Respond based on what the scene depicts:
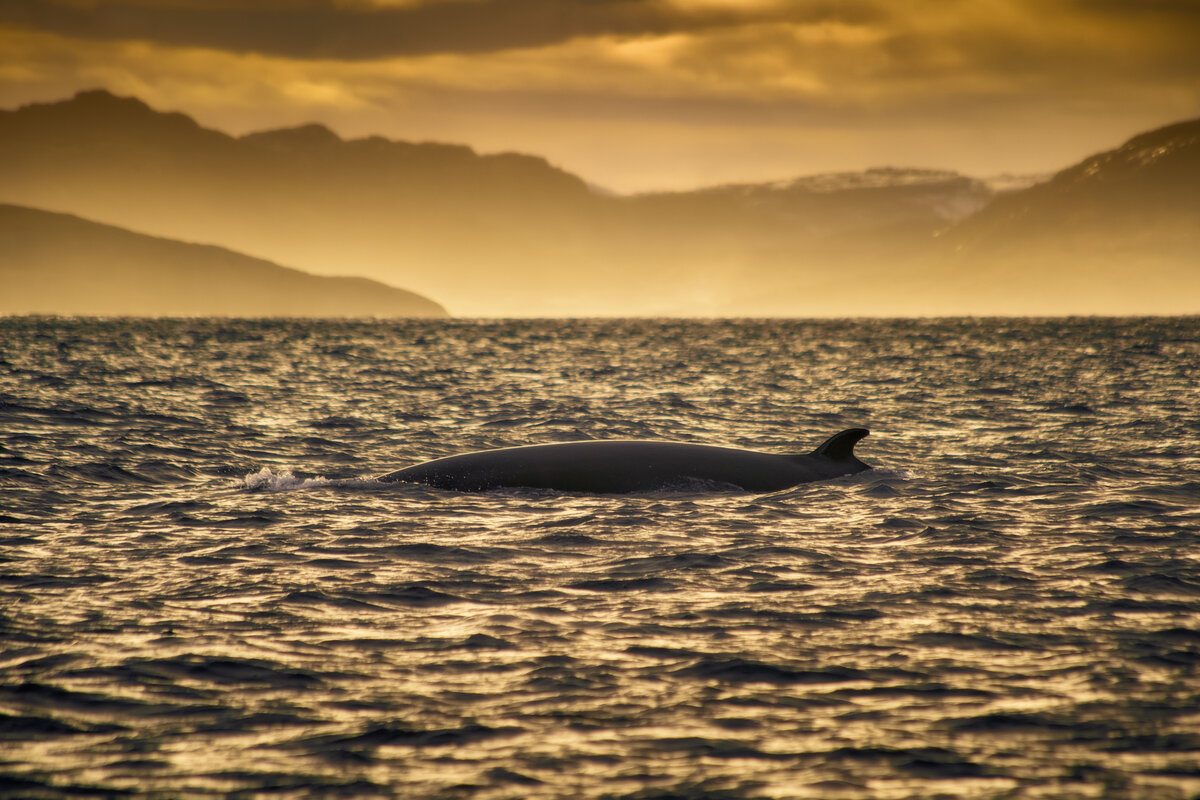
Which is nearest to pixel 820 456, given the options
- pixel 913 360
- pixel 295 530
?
pixel 295 530

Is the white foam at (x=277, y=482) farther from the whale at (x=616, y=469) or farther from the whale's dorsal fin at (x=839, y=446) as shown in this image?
the whale's dorsal fin at (x=839, y=446)

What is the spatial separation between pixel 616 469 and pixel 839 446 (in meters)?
3.90

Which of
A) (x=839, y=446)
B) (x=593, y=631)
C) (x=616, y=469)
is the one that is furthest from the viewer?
(x=839, y=446)

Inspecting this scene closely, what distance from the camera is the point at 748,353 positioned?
289ft

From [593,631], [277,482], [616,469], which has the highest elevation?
[616,469]

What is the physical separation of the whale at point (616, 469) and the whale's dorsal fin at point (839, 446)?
3cm

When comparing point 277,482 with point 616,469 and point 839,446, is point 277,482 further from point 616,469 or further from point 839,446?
point 839,446

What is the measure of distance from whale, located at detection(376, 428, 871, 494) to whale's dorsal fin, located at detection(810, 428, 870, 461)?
0.03 meters

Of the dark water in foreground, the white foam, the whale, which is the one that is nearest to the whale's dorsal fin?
the whale

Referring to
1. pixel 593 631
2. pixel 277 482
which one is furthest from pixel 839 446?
pixel 593 631

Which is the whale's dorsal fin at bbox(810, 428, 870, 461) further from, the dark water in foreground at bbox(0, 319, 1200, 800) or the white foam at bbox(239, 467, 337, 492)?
the white foam at bbox(239, 467, 337, 492)

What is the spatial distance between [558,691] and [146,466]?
48.0ft

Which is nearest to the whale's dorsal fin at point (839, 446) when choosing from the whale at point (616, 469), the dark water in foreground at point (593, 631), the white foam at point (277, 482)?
the whale at point (616, 469)

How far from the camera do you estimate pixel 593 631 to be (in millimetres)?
10055
